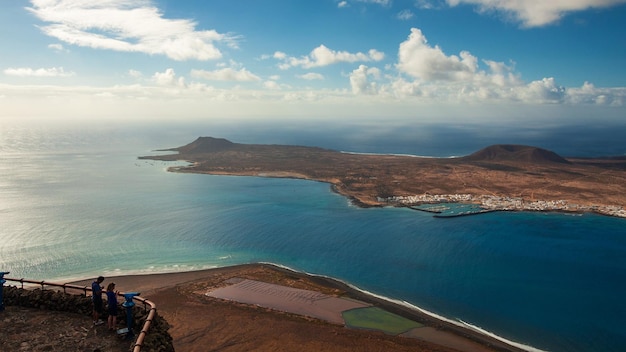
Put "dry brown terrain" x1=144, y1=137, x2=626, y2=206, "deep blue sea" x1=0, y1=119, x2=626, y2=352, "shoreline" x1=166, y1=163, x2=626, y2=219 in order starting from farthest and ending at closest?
"dry brown terrain" x1=144, y1=137, x2=626, y2=206
"shoreline" x1=166, y1=163, x2=626, y2=219
"deep blue sea" x1=0, y1=119, x2=626, y2=352

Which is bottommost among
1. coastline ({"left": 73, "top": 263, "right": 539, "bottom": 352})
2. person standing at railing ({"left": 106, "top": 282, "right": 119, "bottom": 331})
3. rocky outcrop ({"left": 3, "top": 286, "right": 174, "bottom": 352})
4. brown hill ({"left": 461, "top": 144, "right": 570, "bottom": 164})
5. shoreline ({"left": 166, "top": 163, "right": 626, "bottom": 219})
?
coastline ({"left": 73, "top": 263, "right": 539, "bottom": 352})

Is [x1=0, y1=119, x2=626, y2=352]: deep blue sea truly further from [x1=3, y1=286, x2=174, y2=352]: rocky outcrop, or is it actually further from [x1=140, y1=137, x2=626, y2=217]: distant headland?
[x1=3, y1=286, x2=174, y2=352]: rocky outcrop

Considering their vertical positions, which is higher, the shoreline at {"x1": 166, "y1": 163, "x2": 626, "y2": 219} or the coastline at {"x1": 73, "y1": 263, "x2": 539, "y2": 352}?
the shoreline at {"x1": 166, "y1": 163, "x2": 626, "y2": 219}

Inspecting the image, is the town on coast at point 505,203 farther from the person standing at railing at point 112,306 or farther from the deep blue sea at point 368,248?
the person standing at railing at point 112,306

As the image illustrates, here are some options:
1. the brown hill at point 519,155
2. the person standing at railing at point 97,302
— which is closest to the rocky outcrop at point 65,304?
the person standing at railing at point 97,302

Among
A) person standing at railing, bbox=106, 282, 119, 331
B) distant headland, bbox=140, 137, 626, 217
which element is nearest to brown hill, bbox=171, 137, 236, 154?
distant headland, bbox=140, 137, 626, 217

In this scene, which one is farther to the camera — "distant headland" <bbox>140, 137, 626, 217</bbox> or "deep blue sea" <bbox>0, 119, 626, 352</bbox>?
"distant headland" <bbox>140, 137, 626, 217</bbox>

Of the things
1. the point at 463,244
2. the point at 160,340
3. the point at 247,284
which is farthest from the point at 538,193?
the point at 160,340
